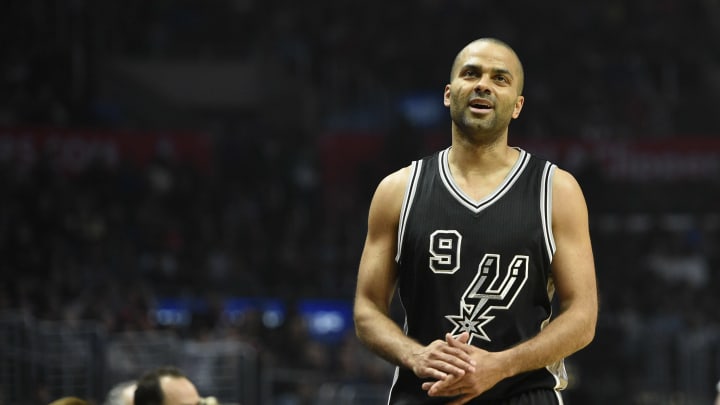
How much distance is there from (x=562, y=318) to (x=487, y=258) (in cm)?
30

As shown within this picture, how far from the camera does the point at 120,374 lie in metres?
12.5

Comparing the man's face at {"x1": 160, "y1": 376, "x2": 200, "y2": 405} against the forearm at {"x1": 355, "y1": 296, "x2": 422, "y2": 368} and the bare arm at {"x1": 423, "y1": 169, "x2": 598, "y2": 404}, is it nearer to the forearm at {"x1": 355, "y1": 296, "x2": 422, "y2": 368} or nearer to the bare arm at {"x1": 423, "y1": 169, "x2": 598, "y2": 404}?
the forearm at {"x1": 355, "y1": 296, "x2": 422, "y2": 368}

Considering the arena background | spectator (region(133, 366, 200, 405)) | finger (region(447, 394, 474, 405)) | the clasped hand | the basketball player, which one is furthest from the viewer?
the arena background

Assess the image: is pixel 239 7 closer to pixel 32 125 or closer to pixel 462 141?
pixel 32 125

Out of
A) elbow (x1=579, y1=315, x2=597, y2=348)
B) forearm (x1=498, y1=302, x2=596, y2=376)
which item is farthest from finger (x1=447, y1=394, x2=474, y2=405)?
elbow (x1=579, y1=315, x2=597, y2=348)

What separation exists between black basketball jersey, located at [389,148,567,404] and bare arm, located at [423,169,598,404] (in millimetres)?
43

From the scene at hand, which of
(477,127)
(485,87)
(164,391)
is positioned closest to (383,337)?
(477,127)

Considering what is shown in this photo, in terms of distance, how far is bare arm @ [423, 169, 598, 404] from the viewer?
149 inches

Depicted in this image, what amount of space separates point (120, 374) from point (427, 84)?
13251mm

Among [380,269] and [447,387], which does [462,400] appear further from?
[380,269]

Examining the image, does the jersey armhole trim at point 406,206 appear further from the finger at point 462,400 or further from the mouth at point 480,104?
the finger at point 462,400

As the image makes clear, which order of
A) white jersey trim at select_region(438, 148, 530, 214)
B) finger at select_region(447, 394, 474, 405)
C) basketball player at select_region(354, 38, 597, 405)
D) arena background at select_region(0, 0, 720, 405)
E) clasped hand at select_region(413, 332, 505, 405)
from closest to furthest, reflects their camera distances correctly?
clasped hand at select_region(413, 332, 505, 405), finger at select_region(447, 394, 474, 405), basketball player at select_region(354, 38, 597, 405), white jersey trim at select_region(438, 148, 530, 214), arena background at select_region(0, 0, 720, 405)

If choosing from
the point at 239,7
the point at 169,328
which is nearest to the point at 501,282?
the point at 169,328

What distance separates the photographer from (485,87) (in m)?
4.02
